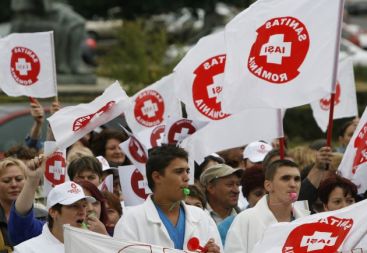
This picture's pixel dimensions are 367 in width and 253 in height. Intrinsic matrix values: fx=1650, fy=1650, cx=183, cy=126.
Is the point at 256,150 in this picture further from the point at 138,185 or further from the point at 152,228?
the point at 152,228

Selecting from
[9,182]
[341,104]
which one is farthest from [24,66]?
[341,104]

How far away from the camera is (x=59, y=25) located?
25062 mm

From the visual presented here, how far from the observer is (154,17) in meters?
36.0

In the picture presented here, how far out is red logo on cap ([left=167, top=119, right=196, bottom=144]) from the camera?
44.0 feet

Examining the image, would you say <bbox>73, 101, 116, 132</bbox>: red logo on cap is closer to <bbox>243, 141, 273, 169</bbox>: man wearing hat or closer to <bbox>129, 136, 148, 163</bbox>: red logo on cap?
<bbox>129, 136, 148, 163</bbox>: red logo on cap

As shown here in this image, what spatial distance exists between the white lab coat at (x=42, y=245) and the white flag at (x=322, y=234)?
1.38 m

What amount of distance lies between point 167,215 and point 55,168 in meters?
1.82

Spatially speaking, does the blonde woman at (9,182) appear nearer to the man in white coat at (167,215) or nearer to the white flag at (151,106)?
the man in white coat at (167,215)

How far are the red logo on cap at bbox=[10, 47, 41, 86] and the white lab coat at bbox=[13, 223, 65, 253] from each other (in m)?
3.79

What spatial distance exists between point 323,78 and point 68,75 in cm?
1476

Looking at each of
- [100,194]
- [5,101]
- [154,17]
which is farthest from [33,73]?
[154,17]

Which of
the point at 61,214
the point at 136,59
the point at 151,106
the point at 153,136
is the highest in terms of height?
the point at 136,59

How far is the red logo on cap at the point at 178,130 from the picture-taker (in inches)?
528

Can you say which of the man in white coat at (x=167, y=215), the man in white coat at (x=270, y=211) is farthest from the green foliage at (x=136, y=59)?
the man in white coat at (x=167, y=215)
